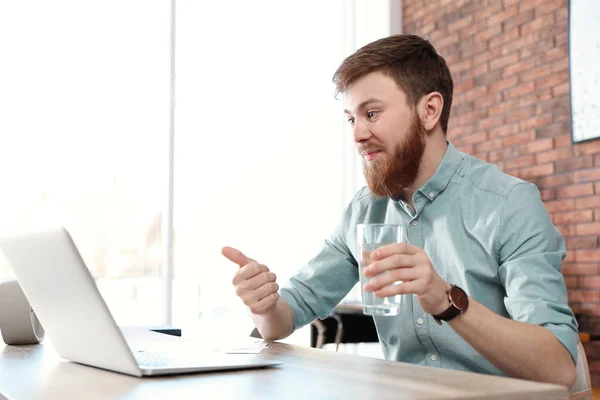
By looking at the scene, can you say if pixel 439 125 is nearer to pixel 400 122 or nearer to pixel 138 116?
pixel 400 122

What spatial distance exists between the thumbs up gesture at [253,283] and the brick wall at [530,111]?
260 cm

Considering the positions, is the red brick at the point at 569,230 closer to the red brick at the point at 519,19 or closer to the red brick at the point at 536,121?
A: the red brick at the point at 536,121

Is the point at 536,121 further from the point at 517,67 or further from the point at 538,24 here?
the point at 538,24

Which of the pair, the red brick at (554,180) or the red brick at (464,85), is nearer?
the red brick at (554,180)

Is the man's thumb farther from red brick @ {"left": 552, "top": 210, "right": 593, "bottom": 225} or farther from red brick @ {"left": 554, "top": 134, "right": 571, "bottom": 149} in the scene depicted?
red brick @ {"left": 554, "top": 134, "right": 571, "bottom": 149}

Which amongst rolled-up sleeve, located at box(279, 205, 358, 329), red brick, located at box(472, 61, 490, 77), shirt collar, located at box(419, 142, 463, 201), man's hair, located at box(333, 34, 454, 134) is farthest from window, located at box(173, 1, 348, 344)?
shirt collar, located at box(419, 142, 463, 201)

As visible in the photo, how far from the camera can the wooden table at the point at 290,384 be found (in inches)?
32.3

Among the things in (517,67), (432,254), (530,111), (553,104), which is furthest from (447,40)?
(432,254)

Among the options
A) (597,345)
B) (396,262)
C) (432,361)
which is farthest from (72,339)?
(597,345)

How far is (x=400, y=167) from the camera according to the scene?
5.34 ft

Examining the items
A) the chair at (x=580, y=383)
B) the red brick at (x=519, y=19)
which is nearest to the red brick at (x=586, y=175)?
the red brick at (x=519, y=19)

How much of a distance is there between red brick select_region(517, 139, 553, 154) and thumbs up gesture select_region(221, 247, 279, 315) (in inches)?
111

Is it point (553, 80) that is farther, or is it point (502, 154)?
point (502, 154)

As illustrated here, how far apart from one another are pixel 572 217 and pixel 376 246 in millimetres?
2914
